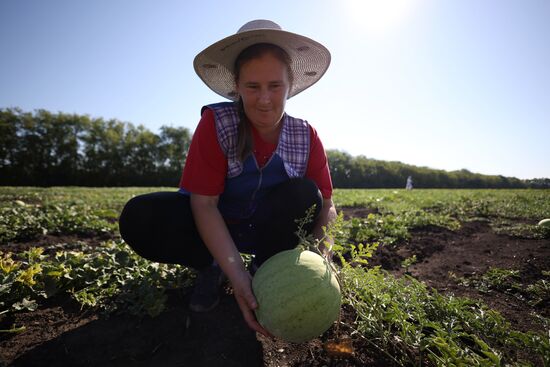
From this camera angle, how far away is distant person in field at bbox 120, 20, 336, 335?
73.9 inches

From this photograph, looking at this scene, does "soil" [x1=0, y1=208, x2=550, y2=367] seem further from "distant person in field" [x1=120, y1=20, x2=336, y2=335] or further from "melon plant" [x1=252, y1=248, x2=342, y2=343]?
"melon plant" [x1=252, y1=248, x2=342, y2=343]

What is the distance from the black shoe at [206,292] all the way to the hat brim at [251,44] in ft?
4.89

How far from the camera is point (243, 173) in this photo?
214cm

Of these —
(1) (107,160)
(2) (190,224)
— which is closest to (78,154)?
(1) (107,160)

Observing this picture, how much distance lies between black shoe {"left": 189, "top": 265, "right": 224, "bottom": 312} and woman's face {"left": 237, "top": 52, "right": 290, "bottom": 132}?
49.3 inches

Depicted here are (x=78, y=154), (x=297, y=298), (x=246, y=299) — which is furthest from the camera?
(x=78, y=154)

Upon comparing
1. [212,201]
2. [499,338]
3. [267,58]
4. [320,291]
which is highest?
[267,58]

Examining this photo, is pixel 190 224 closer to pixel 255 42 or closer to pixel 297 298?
pixel 297 298

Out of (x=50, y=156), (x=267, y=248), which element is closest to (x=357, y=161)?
(x=50, y=156)

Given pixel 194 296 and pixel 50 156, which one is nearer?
pixel 194 296

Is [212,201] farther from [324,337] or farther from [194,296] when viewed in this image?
[324,337]

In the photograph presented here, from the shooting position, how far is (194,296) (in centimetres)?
207

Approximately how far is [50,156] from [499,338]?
145ft

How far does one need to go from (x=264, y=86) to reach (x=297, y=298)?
1.29 metres
